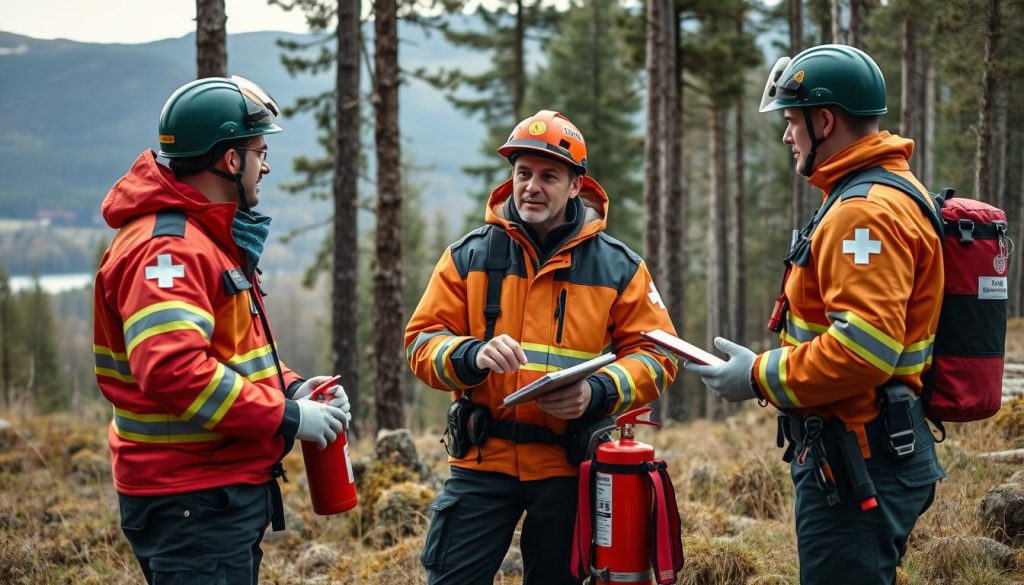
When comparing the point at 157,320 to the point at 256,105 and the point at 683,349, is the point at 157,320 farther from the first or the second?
the point at 683,349

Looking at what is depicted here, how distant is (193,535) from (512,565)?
2784 millimetres

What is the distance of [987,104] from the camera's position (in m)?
13.4

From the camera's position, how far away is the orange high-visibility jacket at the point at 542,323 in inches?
146

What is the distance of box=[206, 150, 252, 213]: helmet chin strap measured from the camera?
11.1 ft

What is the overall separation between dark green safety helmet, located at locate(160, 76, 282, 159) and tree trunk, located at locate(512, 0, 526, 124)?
2224 cm

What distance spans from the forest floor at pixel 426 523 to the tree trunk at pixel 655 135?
6.91 meters

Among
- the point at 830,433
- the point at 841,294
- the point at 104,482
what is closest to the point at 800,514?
the point at 830,433

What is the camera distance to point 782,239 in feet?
128

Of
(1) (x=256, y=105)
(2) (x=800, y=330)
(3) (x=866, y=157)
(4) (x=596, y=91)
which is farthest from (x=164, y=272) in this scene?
(4) (x=596, y=91)

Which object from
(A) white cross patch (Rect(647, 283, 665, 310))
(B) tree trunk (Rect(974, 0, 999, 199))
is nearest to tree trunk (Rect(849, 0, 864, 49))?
(B) tree trunk (Rect(974, 0, 999, 199))

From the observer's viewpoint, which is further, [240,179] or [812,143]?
[240,179]

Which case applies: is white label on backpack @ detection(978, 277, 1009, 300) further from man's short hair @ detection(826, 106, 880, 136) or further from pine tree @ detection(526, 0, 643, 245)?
pine tree @ detection(526, 0, 643, 245)

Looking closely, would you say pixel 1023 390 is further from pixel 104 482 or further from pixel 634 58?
pixel 634 58

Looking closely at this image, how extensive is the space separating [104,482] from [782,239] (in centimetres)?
3480
